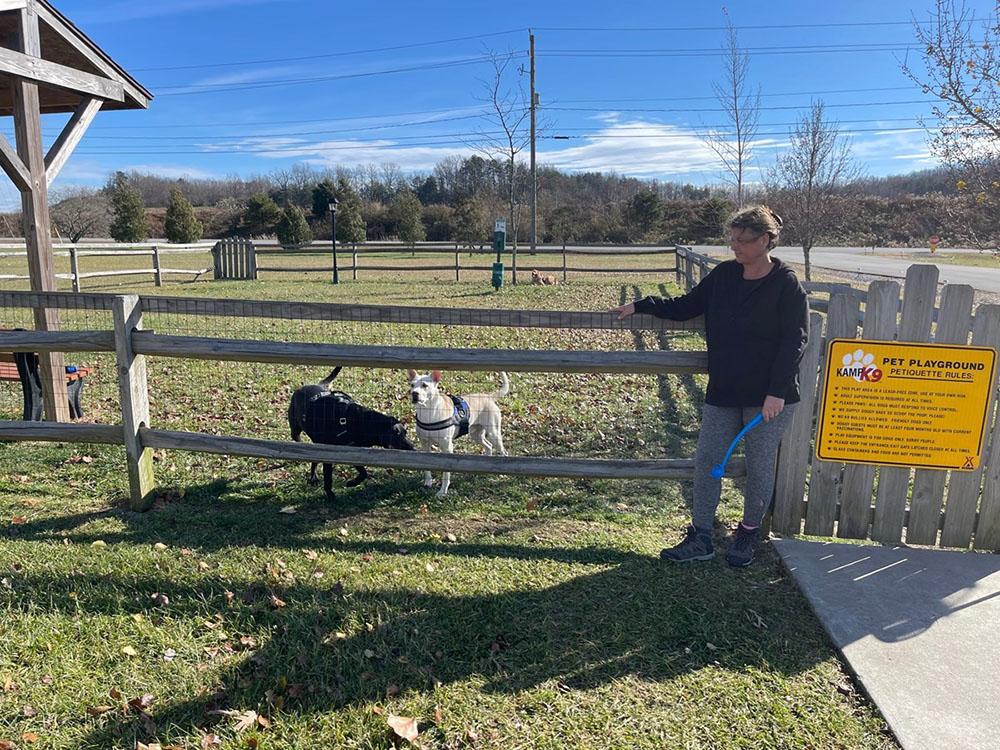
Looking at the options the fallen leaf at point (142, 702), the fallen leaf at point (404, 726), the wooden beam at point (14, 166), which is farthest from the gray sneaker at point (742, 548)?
the wooden beam at point (14, 166)

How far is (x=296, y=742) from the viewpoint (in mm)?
2541

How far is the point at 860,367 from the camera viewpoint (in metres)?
3.87

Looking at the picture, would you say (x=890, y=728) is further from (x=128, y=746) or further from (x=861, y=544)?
(x=128, y=746)

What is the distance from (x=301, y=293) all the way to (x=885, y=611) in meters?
18.9

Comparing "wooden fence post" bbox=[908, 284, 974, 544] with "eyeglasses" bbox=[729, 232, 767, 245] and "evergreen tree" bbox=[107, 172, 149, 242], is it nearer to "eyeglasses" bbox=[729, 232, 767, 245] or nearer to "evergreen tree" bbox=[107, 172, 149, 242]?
"eyeglasses" bbox=[729, 232, 767, 245]

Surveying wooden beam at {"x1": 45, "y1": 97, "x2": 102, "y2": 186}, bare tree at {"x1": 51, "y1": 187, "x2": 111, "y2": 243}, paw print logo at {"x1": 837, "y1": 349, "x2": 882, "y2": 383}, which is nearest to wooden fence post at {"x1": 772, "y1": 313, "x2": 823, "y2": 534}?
paw print logo at {"x1": 837, "y1": 349, "x2": 882, "y2": 383}

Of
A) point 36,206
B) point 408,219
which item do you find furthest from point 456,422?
point 408,219

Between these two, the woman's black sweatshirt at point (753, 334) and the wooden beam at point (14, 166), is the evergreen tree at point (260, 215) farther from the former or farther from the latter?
the woman's black sweatshirt at point (753, 334)

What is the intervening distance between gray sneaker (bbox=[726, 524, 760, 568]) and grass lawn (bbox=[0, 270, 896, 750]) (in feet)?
0.31

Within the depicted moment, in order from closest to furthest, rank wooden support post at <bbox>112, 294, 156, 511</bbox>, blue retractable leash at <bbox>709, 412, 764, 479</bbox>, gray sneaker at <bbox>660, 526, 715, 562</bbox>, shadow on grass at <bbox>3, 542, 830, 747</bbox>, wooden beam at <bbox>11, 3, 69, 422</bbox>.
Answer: shadow on grass at <bbox>3, 542, 830, 747</bbox>, blue retractable leash at <bbox>709, 412, 764, 479</bbox>, gray sneaker at <bbox>660, 526, 715, 562</bbox>, wooden support post at <bbox>112, 294, 156, 511</bbox>, wooden beam at <bbox>11, 3, 69, 422</bbox>

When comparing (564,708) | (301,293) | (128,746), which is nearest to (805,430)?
(564,708)

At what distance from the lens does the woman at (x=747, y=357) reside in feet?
11.4

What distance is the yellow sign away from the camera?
12.5ft

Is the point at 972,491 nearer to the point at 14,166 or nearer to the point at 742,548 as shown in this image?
the point at 742,548
